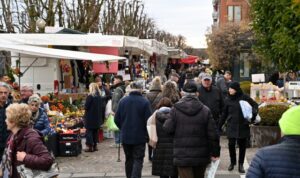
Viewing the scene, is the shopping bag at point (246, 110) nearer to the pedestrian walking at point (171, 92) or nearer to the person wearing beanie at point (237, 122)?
the person wearing beanie at point (237, 122)

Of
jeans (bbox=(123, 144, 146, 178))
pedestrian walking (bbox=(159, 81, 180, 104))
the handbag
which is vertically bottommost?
jeans (bbox=(123, 144, 146, 178))

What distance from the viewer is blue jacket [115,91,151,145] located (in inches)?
372

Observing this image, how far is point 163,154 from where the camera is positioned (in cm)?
878

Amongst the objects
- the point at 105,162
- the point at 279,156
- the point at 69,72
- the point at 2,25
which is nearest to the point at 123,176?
the point at 105,162

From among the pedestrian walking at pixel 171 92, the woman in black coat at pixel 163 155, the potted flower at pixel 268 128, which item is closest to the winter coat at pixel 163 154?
the woman in black coat at pixel 163 155

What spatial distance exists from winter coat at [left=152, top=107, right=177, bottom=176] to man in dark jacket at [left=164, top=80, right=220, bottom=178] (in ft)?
2.53

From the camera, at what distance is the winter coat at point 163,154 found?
28.6ft

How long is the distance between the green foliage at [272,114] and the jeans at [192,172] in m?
6.47

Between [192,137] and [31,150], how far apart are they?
2657mm

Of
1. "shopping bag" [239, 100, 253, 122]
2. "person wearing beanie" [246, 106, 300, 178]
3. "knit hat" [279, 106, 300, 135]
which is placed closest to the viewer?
"knit hat" [279, 106, 300, 135]

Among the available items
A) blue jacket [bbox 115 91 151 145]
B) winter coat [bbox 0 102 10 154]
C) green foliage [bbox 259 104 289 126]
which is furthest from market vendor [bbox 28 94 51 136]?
green foliage [bbox 259 104 289 126]

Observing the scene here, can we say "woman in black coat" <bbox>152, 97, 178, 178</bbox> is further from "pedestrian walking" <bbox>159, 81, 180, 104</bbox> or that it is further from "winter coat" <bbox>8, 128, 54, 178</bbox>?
"winter coat" <bbox>8, 128, 54, 178</bbox>

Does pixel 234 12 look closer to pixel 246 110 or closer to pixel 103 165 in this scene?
pixel 103 165

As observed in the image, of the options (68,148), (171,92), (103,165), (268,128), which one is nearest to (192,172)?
(171,92)
